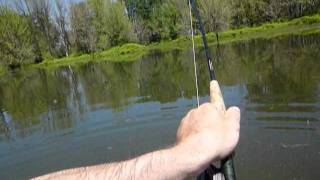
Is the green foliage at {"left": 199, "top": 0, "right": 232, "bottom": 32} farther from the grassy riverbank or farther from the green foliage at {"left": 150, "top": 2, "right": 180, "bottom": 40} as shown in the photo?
the green foliage at {"left": 150, "top": 2, "right": 180, "bottom": 40}

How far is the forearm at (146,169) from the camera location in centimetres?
224

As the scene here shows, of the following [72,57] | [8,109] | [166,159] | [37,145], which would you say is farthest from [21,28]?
[166,159]

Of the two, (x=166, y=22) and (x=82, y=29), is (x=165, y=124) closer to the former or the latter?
(x=166, y=22)

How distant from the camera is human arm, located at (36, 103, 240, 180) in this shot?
2227 mm

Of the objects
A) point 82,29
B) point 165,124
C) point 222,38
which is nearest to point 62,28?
point 82,29

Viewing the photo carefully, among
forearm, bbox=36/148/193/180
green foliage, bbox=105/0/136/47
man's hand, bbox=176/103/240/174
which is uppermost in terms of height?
green foliage, bbox=105/0/136/47

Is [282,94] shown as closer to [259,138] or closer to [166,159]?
[259,138]

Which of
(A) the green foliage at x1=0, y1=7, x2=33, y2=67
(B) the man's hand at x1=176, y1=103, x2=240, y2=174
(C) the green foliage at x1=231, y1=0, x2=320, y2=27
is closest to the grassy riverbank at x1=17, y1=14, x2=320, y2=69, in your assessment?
(A) the green foliage at x1=0, y1=7, x2=33, y2=67

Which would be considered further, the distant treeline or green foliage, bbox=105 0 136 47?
green foliage, bbox=105 0 136 47

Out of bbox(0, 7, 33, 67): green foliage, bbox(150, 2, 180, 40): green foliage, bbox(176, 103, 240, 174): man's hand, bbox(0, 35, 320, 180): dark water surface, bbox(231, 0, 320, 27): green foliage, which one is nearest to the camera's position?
bbox(176, 103, 240, 174): man's hand

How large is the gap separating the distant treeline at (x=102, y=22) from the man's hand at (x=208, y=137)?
74848mm

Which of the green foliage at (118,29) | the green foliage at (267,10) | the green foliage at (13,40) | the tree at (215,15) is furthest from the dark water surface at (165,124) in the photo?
the green foliage at (118,29)

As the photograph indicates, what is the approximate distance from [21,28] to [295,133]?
265ft

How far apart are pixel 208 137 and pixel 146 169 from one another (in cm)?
34
